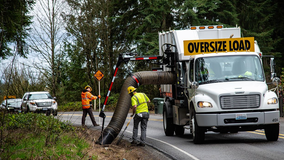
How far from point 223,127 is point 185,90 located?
2.34 meters

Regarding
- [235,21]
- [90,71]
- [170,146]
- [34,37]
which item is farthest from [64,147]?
[90,71]

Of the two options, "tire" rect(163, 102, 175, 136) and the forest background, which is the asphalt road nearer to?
"tire" rect(163, 102, 175, 136)

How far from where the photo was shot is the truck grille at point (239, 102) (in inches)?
447

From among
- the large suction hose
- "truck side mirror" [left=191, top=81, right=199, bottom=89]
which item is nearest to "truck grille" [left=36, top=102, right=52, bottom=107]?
the large suction hose

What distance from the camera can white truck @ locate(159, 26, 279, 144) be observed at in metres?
11.4

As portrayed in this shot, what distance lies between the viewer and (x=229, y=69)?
12.2m

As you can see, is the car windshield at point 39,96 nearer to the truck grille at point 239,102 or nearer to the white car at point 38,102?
the white car at point 38,102

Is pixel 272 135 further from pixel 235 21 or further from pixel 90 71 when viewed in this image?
pixel 90 71

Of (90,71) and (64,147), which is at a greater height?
(90,71)

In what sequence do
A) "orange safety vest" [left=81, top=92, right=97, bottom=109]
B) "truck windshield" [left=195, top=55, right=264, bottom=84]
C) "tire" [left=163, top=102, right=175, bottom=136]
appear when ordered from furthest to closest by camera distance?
"orange safety vest" [left=81, top=92, right=97, bottom=109]
"tire" [left=163, top=102, right=175, bottom=136]
"truck windshield" [left=195, top=55, right=264, bottom=84]

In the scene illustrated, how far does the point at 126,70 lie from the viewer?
3797cm

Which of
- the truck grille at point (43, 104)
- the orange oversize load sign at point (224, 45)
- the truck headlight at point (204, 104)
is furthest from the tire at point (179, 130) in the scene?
the truck grille at point (43, 104)

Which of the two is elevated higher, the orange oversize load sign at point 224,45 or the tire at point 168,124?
the orange oversize load sign at point 224,45

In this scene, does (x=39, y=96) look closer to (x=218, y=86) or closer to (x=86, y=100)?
(x=86, y=100)
